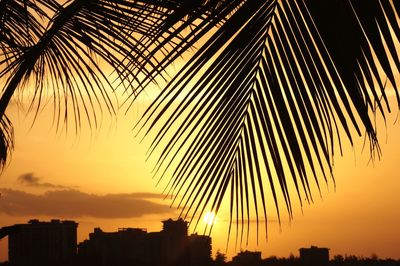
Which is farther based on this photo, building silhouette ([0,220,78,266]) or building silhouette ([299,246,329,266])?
building silhouette ([299,246,329,266])

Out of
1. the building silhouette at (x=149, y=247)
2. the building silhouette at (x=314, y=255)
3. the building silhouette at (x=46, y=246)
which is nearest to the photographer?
the building silhouette at (x=46, y=246)

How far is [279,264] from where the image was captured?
285 ft

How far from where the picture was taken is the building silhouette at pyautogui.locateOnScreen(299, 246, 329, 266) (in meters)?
88.3

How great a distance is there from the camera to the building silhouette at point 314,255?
Answer: 88.3 metres

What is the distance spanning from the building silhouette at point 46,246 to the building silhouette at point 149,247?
1912 mm

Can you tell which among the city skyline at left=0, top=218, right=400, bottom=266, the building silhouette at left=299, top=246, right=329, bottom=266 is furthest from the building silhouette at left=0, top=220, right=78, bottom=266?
the building silhouette at left=299, top=246, right=329, bottom=266

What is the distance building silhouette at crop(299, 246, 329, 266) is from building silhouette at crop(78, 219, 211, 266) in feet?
39.0

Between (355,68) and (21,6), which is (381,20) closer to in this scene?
(355,68)

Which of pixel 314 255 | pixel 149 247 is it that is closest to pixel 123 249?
pixel 149 247

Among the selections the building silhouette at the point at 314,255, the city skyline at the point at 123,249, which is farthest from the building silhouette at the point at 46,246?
the building silhouette at the point at 314,255

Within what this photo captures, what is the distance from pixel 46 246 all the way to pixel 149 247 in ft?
45.5

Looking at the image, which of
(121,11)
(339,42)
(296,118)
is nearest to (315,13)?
(339,42)

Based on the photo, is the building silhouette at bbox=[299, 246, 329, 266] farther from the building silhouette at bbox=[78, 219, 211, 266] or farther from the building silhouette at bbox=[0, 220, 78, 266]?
the building silhouette at bbox=[0, 220, 78, 266]

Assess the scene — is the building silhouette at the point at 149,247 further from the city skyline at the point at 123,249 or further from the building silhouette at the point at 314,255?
the building silhouette at the point at 314,255
